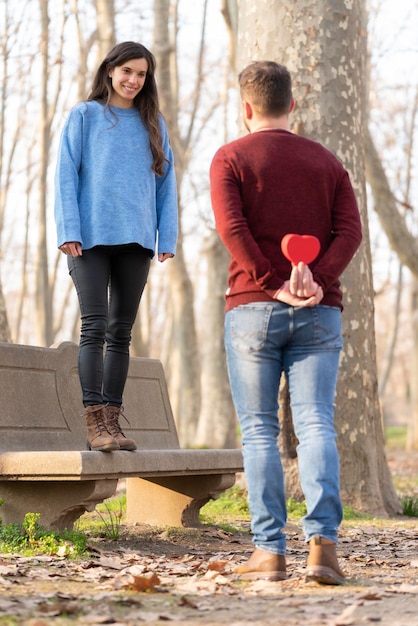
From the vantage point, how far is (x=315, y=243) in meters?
4.06

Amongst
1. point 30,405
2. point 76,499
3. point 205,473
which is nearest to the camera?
point 76,499

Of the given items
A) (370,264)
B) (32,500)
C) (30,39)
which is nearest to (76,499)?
(32,500)

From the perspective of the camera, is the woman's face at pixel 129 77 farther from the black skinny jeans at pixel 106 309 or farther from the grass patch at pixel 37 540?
the grass patch at pixel 37 540

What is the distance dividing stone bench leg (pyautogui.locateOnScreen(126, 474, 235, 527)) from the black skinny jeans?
128cm

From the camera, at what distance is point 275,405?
13.8ft

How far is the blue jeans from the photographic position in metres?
4.07

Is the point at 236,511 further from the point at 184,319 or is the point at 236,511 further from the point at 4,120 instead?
the point at 4,120

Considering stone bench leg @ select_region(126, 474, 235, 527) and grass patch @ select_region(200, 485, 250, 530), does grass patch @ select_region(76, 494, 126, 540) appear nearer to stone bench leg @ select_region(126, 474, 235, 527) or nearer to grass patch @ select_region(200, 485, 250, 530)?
stone bench leg @ select_region(126, 474, 235, 527)

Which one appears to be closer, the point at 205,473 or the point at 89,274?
the point at 89,274

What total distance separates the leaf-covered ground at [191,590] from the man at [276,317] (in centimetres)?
23

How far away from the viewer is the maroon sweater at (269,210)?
4062mm

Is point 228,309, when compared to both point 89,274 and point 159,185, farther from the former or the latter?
point 159,185

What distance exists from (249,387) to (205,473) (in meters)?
1.93

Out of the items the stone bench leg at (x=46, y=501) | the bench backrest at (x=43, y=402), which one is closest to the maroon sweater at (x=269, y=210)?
the stone bench leg at (x=46, y=501)
